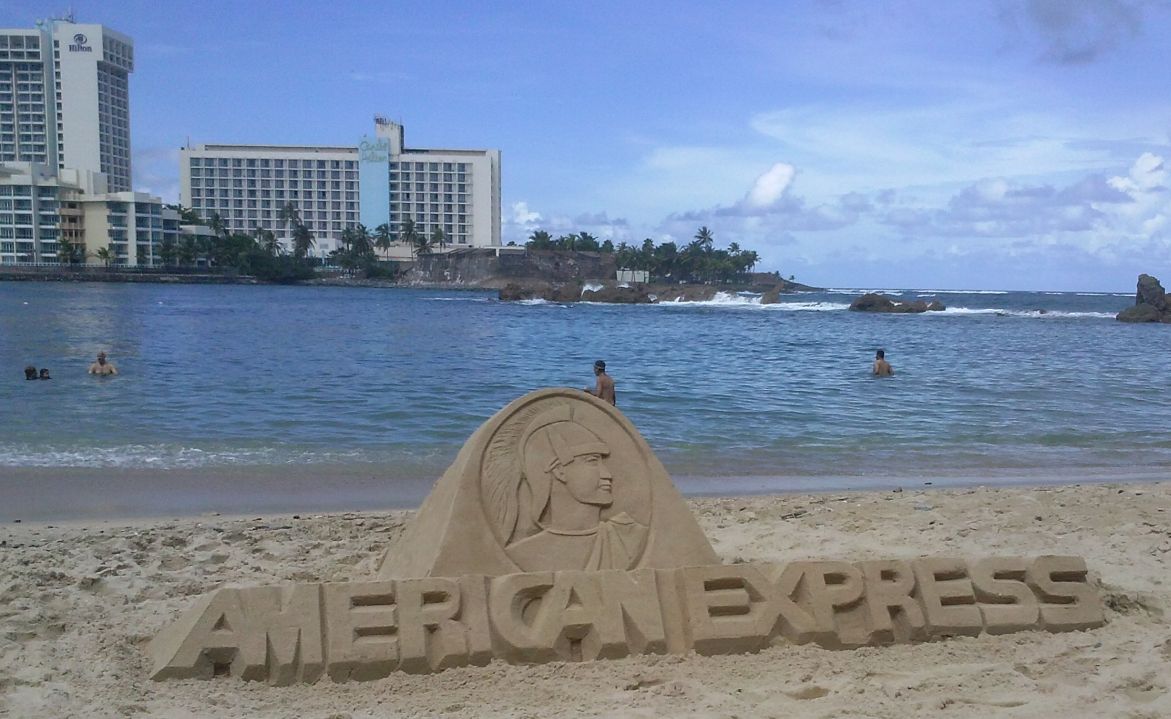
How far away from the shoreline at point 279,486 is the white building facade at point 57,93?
144 m

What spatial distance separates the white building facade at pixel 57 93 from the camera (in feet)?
457

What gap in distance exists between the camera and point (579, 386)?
2325 cm

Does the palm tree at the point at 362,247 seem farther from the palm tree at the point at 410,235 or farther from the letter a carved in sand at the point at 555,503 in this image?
the letter a carved in sand at the point at 555,503

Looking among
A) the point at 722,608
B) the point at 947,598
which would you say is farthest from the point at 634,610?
the point at 947,598

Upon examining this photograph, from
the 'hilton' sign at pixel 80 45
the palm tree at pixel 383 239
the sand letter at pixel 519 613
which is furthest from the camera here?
the 'hilton' sign at pixel 80 45

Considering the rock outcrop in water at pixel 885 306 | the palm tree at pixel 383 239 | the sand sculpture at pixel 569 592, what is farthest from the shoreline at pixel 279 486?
the palm tree at pixel 383 239

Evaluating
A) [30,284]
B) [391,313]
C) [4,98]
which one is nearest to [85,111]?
[4,98]

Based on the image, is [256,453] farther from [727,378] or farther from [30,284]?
[30,284]

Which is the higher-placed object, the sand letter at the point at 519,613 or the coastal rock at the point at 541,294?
the coastal rock at the point at 541,294

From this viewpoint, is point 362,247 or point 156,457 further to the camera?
point 362,247

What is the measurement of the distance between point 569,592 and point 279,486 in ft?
22.3

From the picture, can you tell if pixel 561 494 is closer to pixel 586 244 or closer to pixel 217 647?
pixel 217 647

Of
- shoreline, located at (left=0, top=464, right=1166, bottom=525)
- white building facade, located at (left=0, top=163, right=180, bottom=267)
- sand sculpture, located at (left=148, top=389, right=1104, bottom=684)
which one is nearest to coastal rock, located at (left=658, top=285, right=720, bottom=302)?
white building facade, located at (left=0, top=163, right=180, bottom=267)

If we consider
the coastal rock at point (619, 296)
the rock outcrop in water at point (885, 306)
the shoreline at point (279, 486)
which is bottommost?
the shoreline at point (279, 486)
